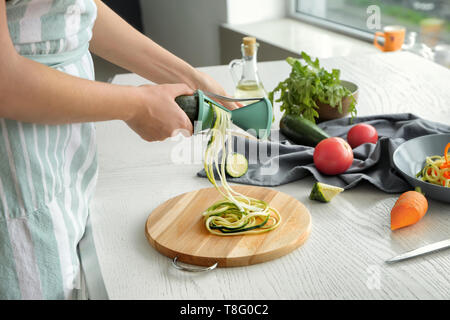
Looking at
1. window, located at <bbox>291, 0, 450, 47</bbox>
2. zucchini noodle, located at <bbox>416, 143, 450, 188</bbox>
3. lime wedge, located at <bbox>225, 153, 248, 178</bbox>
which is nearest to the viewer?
zucchini noodle, located at <bbox>416, 143, 450, 188</bbox>

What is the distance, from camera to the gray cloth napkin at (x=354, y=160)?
46.7 inches

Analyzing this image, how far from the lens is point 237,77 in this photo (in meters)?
1.67

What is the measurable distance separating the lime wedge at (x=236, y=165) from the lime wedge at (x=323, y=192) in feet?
0.60

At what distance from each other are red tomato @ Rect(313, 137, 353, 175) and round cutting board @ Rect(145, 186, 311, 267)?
5.8 inches

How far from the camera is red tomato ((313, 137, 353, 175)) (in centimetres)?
120

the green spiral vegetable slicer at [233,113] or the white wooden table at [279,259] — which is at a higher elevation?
the green spiral vegetable slicer at [233,113]

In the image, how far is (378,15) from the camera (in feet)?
9.95

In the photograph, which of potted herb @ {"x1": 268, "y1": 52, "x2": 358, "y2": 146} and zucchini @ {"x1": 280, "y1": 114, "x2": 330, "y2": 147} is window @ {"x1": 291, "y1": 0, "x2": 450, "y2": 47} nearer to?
potted herb @ {"x1": 268, "y1": 52, "x2": 358, "y2": 146}

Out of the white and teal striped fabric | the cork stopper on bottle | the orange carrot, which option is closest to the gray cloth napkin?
the orange carrot

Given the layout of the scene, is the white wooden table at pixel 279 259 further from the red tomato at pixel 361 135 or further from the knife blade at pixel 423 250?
the red tomato at pixel 361 135

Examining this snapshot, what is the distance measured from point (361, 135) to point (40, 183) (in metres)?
0.77

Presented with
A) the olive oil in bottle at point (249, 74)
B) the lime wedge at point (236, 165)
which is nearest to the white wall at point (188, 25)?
the olive oil in bottle at point (249, 74)

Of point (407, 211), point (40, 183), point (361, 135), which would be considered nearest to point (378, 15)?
point (361, 135)
